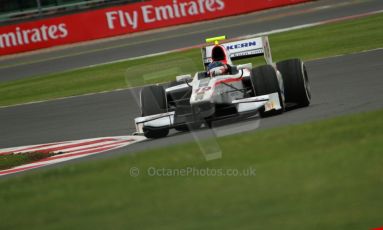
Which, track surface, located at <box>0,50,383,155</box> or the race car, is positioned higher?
the race car

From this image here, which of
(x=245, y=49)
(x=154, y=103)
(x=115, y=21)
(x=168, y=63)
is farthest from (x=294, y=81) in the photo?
(x=115, y=21)

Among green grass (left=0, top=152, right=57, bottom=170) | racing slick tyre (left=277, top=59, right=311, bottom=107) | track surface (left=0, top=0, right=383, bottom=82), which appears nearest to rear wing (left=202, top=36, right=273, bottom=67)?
racing slick tyre (left=277, top=59, right=311, bottom=107)

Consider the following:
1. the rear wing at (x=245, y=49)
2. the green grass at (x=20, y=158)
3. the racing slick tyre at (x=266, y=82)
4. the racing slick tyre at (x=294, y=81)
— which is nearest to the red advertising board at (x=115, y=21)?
the rear wing at (x=245, y=49)

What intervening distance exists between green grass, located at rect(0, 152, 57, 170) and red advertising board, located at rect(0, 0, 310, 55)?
2068 centimetres

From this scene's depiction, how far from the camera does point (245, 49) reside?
13.8 m

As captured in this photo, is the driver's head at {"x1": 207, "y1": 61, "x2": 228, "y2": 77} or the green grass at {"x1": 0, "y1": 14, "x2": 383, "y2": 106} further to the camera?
the green grass at {"x1": 0, "y1": 14, "x2": 383, "y2": 106}

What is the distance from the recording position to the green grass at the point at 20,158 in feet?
40.7

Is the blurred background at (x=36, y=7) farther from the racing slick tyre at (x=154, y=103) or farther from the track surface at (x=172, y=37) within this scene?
the racing slick tyre at (x=154, y=103)

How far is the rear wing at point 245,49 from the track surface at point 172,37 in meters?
13.9

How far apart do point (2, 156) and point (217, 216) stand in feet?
24.4

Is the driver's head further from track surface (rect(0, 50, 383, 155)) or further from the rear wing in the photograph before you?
track surface (rect(0, 50, 383, 155))

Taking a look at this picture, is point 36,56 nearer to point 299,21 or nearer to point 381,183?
point 299,21

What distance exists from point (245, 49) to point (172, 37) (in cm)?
1762

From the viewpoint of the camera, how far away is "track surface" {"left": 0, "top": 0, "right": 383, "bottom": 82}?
28.5 meters
